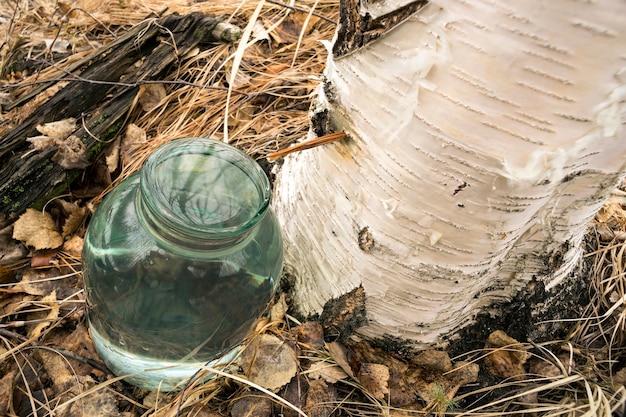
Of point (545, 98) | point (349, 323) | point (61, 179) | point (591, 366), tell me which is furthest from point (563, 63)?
point (61, 179)

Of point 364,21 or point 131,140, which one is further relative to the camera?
point 131,140

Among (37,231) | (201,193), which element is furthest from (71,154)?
(201,193)

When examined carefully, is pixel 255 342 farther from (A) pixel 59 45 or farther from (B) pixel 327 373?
(A) pixel 59 45

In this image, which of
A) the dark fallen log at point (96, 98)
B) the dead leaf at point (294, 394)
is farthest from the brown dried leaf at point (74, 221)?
the dead leaf at point (294, 394)

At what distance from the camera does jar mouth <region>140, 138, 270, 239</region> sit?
46.8 inches

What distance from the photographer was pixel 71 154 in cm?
178

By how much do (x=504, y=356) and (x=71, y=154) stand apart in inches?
59.8

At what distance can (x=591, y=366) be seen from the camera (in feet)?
4.98

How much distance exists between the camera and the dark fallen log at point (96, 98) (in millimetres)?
1703

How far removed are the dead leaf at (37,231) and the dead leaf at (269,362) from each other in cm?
76

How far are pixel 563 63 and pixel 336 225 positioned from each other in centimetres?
63

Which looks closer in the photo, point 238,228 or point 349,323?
point 238,228

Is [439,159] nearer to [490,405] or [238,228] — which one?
[238,228]

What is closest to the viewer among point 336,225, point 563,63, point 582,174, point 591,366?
point 563,63
